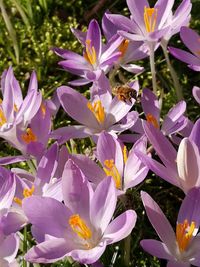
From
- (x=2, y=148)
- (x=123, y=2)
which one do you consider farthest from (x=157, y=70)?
(x=2, y=148)

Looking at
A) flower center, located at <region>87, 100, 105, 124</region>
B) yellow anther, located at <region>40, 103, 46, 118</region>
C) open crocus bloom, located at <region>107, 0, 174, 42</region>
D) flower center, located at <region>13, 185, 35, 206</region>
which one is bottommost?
flower center, located at <region>13, 185, 35, 206</region>

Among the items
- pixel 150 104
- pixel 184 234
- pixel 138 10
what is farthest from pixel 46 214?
pixel 138 10

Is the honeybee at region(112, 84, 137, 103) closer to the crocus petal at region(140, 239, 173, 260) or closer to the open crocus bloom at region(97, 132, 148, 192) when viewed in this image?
the open crocus bloom at region(97, 132, 148, 192)

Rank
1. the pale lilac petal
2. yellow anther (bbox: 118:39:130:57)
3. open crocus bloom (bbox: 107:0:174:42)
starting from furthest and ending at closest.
A: yellow anther (bbox: 118:39:130:57) → open crocus bloom (bbox: 107:0:174:42) → the pale lilac petal

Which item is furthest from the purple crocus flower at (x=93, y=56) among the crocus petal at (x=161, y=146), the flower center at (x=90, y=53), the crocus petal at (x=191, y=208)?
the crocus petal at (x=191, y=208)

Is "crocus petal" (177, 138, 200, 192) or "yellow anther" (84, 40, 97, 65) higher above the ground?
"yellow anther" (84, 40, 97, 65)

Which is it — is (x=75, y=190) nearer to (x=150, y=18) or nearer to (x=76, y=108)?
(x=76, y=108)

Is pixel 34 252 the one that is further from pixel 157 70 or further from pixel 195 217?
pixel 157 70

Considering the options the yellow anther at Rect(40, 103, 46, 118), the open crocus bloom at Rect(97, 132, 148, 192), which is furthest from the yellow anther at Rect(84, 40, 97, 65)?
the open crocus bloom at Rect(97, 132, 148, 192)

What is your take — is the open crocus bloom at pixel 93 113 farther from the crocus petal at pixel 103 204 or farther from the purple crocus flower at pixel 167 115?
the crocus petal at pixel 103 204
